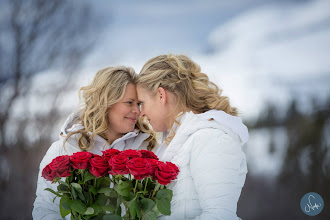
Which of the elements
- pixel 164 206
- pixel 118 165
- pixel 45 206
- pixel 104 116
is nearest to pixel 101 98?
pixel 104 116

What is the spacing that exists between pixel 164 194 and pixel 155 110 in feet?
2.22

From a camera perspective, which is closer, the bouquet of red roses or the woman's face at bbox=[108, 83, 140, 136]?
the bouquet of red roses

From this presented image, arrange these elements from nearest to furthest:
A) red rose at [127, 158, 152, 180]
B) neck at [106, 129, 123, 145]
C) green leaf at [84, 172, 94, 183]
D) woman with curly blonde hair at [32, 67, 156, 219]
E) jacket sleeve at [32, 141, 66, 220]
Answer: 1. red rose at [127, 158, 152, 180]
2. green leaf at [84, 172, 94, 183]
3. jacket sleeve at [32, 141, 66, 220]
4. woman with curly blonde hair at [32, 67, 156, 219]
5. neck at [106, 129, 123, 145]

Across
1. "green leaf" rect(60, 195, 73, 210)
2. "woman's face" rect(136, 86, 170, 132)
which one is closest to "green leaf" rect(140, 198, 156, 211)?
"green leaf" rect(60, 195, 73, 210)

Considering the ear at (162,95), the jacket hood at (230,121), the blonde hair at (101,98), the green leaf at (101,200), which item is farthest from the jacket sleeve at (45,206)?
the jacket hood at (230,121)

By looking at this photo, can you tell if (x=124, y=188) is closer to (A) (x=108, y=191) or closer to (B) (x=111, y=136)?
(A) (x=108, y=191)

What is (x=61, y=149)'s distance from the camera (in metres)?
2.44

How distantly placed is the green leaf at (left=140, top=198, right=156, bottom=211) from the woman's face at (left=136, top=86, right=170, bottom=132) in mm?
676

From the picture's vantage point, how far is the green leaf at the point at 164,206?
1713 millimetres

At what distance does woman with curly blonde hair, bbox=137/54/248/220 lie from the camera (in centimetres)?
176

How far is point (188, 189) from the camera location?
186 cm

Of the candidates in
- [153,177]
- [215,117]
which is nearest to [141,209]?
[153,177]

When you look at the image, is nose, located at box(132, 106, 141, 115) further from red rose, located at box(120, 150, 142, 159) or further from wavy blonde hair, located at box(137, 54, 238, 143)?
red rose, located at box(120, 150, 142, 159)

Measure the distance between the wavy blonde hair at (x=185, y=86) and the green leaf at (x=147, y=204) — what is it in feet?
2.25
